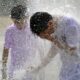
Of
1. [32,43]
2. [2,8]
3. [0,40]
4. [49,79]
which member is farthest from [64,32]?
[2,8]

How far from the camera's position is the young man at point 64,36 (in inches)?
128

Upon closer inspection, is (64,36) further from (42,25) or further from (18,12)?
(18,12)

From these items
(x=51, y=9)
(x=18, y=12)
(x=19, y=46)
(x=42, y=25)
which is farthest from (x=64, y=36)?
(x=51, y=9)

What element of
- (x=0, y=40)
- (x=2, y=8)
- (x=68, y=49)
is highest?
(x=68, y=49)

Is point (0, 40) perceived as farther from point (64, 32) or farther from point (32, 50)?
point (64, 32)

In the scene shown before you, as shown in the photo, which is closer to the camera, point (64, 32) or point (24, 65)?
point (64, 32)

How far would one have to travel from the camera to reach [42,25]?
10.8ft

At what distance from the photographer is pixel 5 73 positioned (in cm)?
404

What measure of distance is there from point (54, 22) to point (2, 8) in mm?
6774

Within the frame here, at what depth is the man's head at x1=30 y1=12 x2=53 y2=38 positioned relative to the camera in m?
3.28

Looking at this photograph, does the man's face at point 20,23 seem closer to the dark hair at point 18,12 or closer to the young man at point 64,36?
the dark hair at point 18,12

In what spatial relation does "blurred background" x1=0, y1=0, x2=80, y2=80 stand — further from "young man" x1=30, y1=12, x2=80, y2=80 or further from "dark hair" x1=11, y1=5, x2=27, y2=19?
"dark hair" x1=11, y1=5, x2=27, y2=19

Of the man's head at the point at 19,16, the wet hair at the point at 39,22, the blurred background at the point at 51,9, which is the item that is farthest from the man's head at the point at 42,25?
the man's head at the point at 19,16

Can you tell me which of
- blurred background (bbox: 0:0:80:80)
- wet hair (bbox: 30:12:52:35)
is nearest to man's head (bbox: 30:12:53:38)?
wet hair (bbox: 30:12:52:35)
